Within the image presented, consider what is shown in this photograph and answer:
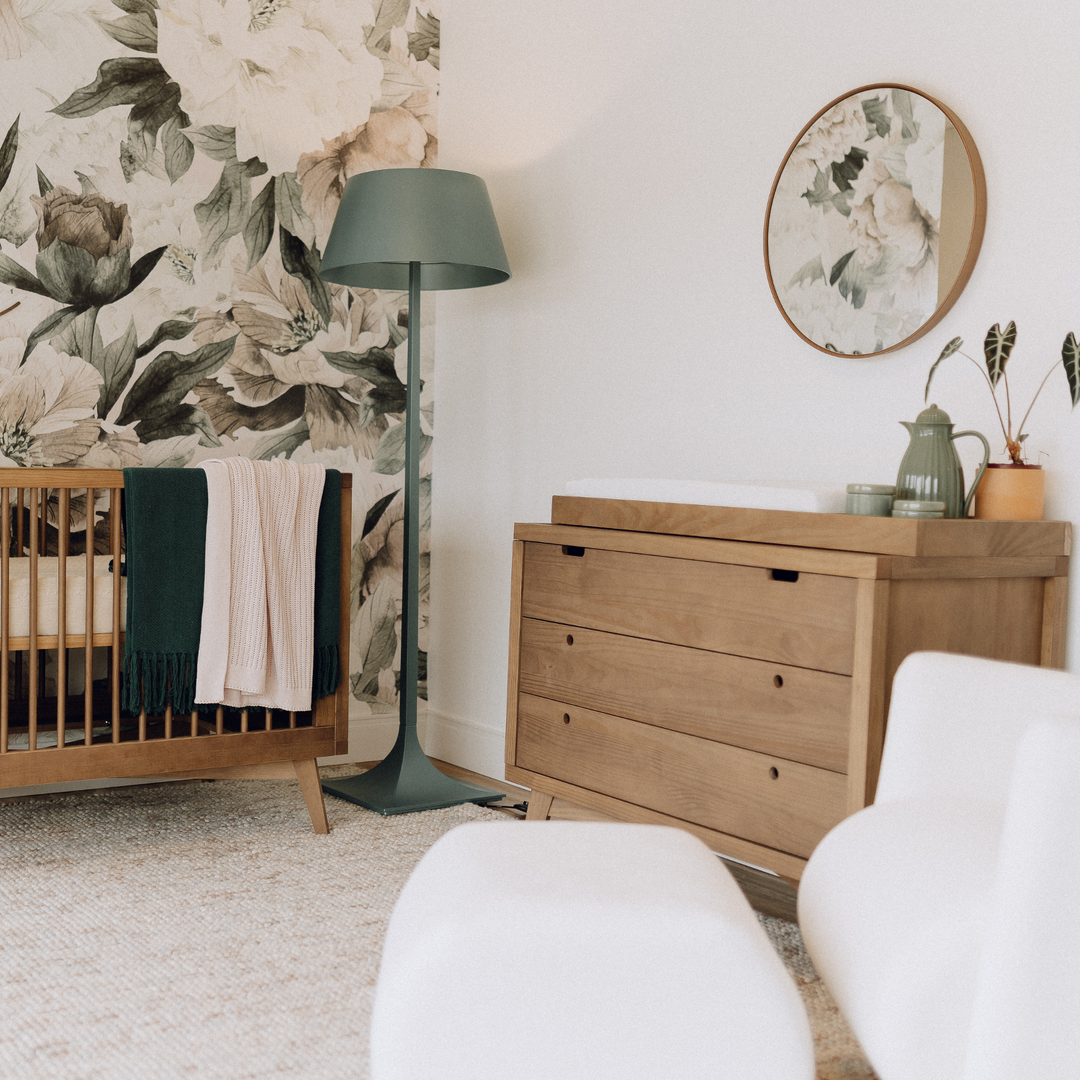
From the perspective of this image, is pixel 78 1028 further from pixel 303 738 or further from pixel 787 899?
pixel 787 899

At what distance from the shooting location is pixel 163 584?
7.14ft

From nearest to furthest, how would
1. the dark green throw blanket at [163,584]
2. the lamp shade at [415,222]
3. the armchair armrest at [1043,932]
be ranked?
the armchair armrest at [1043,932]
the dark green throw blanket at [163,584]
the lamp shade at [415,222]

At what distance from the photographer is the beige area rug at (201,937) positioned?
4.63ft

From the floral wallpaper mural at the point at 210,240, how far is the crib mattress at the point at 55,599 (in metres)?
0.55

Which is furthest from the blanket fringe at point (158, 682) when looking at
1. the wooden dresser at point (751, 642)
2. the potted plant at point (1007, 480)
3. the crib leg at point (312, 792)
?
the potted plant at point (1007, 480)

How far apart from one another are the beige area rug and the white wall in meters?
0.75

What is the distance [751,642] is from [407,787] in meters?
1.25

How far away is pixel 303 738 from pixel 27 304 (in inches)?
48.2

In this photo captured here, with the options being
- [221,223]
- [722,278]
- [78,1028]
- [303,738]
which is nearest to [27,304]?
[221,223]

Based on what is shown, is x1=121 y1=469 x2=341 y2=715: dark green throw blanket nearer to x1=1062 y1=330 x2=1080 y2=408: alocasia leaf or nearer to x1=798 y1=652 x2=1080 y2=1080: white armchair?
x1=798 y1=652 x2=1080 y2=1080: white armchair

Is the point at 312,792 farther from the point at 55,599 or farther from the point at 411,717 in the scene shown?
the point at 55,599

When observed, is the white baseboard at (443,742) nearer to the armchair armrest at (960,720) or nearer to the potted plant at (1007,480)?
the potted plant at (1007,480)

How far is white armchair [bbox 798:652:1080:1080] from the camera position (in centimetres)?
86

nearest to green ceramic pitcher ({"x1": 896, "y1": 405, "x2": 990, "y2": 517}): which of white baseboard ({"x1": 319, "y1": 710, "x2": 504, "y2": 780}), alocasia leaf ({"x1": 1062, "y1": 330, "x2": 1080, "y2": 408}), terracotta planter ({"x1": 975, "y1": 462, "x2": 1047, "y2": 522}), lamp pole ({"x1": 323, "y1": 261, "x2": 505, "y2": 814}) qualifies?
terracotta planter ({"x1": 975, "y1": 462, "x2": 1047, "y2": 522})
